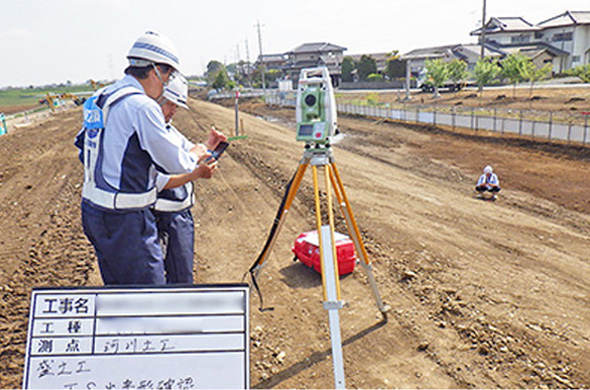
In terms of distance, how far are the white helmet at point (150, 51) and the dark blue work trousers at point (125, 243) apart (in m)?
0.87

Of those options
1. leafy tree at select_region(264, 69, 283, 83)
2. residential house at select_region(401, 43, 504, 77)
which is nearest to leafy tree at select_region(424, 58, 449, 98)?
residential house at select_region(401, 43, 504, 77)

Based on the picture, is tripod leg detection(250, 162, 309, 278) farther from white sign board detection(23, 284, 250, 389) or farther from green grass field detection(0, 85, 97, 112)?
green grass field detection(0, 85, 97, 112)

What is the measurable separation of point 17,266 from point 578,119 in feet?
75.5

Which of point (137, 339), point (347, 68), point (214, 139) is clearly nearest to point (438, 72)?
point (347, 68)

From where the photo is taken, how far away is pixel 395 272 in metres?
6.02

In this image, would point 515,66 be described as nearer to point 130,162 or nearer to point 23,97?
point 130,162

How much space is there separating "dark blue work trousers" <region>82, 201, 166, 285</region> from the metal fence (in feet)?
63.8

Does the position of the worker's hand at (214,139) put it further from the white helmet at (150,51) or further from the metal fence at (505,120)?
the metal fence at (505,120)

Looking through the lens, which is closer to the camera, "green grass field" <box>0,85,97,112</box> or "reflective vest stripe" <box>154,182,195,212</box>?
"reflective vest stripe" <box>154,182,195,212</box>

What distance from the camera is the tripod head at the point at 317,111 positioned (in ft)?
11.7

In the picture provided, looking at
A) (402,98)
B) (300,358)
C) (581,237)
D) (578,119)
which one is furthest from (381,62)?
(300,358)

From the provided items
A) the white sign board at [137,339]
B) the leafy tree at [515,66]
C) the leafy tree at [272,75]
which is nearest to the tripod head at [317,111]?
the white sign board at [137,339]

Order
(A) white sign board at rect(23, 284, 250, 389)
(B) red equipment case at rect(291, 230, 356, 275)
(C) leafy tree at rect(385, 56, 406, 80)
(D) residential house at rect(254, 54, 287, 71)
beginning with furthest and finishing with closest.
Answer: (D) residential house at rect(254, 54, 287, 71) < (C) leafy tree at rect(385, 56, 406, 80) < (B) red equipment case at rect(291, 230, 356, 275) < (A) white sign board at rect(23, 284, 250, 389)

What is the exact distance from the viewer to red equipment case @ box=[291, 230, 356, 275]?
5.79 meters
